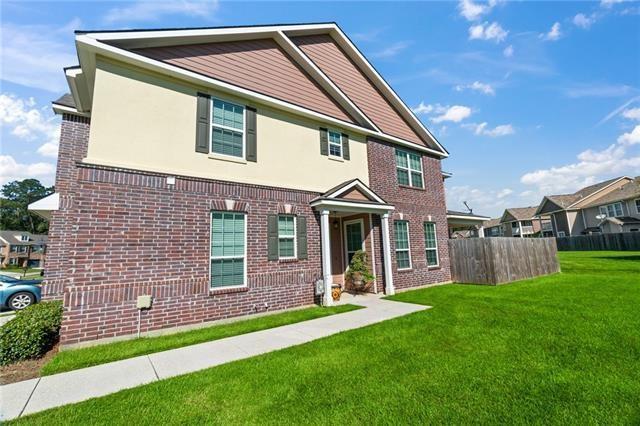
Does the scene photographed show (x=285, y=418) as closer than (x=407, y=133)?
Yes

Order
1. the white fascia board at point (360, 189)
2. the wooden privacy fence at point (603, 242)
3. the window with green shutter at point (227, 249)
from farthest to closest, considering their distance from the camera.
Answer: the wooden privacy fence at point (603, 242) → the white fascia board at point (360, 189) → the window with green shutter at point (227, 249)

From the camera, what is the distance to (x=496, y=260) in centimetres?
1169

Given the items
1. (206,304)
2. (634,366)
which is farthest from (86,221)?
(634,366)

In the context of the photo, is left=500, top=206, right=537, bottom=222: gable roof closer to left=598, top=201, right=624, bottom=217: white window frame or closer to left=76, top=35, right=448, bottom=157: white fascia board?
left=598, top=201, right=624, bottom=217: white window frame

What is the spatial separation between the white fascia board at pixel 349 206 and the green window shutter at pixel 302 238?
67 centimetres

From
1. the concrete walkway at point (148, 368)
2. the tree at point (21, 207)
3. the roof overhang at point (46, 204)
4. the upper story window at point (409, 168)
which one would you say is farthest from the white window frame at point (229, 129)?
the tree at point (21, 207)

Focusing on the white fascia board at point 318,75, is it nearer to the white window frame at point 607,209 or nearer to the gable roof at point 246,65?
the gable roof at point 246,65

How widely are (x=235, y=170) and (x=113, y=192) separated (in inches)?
111

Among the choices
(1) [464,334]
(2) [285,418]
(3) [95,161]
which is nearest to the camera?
(2) [285,418]

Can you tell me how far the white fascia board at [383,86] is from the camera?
11.9 metres

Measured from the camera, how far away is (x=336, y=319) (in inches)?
284

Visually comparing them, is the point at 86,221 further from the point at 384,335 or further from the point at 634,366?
the point at 634,366

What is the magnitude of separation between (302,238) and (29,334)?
6.11m

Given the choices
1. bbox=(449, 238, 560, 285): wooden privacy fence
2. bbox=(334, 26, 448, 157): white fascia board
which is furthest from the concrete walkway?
bbox=(334, 26, 448, 157): white fascia board
